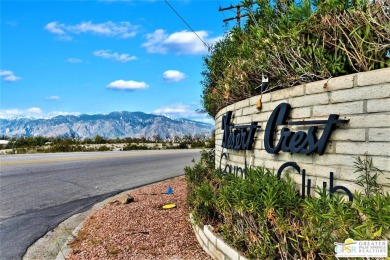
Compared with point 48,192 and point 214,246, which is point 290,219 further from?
point 48,192

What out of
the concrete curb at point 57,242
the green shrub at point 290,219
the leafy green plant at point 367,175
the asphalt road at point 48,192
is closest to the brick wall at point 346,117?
the leafy green plant at point 367,175

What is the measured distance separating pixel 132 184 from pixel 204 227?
755 cm

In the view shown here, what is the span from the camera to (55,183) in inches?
473

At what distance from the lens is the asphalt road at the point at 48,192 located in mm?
6716

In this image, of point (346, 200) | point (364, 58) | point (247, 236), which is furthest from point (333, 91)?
point (247, 236)

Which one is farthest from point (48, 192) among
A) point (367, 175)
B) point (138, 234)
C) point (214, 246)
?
point (367, 175)

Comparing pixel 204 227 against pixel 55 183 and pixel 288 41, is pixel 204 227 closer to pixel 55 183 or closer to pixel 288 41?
pixel 288 41

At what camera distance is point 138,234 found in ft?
19.4

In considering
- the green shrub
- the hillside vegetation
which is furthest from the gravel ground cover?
the hillside vegetation

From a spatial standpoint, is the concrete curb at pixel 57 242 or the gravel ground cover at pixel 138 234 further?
the concrete curb at pixel 57 242

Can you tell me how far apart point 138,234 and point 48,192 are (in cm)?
563

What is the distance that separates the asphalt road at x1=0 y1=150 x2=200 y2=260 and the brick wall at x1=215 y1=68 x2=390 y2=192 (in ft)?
14.7

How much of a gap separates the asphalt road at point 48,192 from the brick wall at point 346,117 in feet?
14.7

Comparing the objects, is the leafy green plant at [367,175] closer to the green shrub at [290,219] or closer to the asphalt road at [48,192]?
the green shrub at [290,219]
